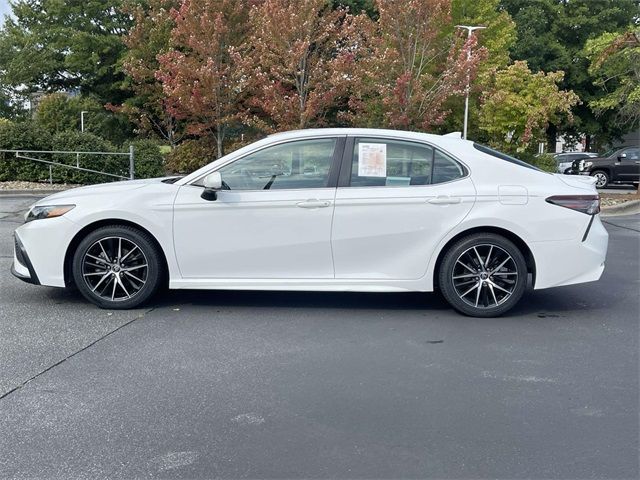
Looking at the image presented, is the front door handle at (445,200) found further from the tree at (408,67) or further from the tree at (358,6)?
the tree at (358,6)

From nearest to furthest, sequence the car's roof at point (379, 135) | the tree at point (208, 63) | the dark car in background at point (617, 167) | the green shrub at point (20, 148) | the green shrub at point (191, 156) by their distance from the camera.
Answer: the car's roof at point (379, 135) < the green shrub at point (20, 148) < the tree at point (208, 63) < the green shrub at point (191, 156) < the dark car in background at point (617, 167)

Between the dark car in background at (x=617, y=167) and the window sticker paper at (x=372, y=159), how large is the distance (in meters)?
20.8

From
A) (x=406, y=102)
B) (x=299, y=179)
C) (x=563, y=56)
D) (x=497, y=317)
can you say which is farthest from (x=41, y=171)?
(x=563, y=56)

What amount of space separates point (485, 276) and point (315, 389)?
7.42 ft

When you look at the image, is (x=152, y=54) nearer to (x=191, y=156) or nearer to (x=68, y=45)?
(x=191, y=156)

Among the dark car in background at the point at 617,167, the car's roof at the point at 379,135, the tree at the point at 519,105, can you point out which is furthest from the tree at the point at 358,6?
the car's roof at the point at 379,135

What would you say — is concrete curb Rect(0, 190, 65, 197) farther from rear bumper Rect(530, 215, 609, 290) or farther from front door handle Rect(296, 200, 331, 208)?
rear bumper Rect(530, 215, 609, 290)

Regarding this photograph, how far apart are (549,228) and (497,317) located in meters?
0.89

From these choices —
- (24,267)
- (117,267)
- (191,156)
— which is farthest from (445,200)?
(191,156)

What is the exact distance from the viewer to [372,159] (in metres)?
5.77

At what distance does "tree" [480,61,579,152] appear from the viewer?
66.1 ft

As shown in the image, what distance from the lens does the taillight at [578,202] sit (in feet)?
18.5

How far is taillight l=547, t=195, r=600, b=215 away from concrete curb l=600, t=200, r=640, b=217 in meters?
9.90

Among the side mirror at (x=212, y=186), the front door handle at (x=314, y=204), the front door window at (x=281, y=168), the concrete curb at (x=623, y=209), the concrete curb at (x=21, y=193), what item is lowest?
the concrete curb at (x=623, y=209)
